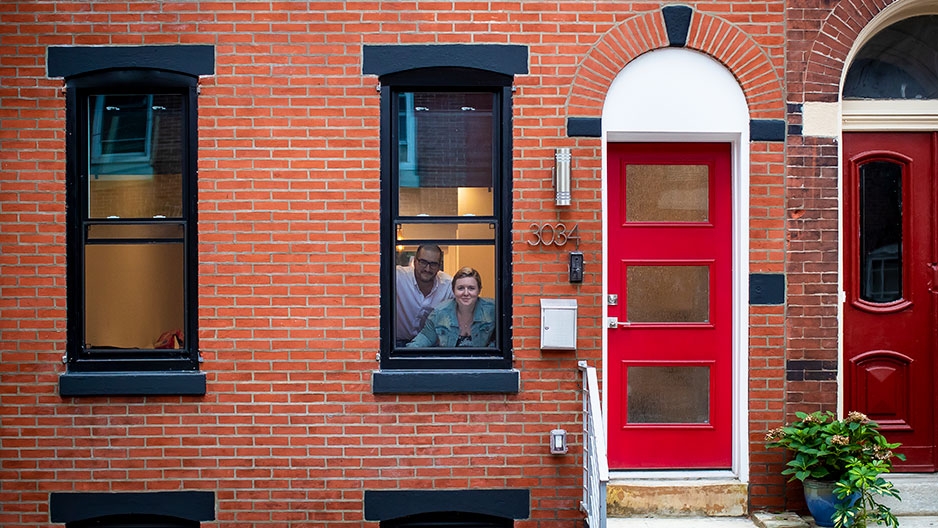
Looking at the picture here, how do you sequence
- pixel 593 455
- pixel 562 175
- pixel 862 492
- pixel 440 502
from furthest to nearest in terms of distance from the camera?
1. pixel 440 502
2. pixel 562 175
3. pixel 593 455
4. pixel 862 492

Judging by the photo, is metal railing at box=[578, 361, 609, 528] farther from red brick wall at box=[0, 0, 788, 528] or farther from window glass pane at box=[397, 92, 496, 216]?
window glass pane at box=[397, 92, 496, 216]

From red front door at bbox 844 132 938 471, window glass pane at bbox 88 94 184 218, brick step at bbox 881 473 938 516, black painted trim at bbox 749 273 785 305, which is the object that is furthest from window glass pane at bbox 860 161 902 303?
window glass pane at bbox 88 94 184 218

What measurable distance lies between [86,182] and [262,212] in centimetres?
130

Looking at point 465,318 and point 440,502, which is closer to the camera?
point 440,502

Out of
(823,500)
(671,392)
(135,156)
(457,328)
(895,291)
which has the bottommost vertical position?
(823,500)

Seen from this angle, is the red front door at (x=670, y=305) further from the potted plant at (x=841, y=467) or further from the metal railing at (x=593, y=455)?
the potted plant at (x=841, y=467)

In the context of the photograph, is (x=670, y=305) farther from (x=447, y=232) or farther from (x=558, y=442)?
(x=447, y=232)

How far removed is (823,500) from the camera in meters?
5.87

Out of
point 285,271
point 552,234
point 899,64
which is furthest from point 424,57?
point 899,64

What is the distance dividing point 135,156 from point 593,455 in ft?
12.5

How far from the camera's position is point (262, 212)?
20.5 feet

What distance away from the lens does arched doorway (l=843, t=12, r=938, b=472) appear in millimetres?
6520

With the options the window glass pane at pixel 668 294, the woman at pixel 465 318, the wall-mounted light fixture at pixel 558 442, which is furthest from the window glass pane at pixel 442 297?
the window glass pane at pixel 668 294

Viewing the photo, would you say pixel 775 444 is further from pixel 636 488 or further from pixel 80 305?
pixel 80 305
